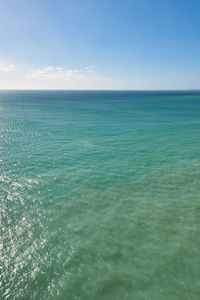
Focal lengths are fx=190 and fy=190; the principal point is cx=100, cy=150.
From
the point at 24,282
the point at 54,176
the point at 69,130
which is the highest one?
the point at 69,130

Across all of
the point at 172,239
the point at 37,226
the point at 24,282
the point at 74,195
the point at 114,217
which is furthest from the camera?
the point at 74,195

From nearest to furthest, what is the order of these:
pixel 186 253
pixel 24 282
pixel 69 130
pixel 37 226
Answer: pixel 24 282
pixel 186 253
pixel 37 226
pixel 69 130

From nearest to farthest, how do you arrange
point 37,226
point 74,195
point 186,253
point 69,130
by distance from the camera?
point 186,253 < point 37,226 < point 74,195 < point 69,130

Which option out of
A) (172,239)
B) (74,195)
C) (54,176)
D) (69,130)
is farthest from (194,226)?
(69,130)

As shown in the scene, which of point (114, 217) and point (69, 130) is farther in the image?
point (69, 130)

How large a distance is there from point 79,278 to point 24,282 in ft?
12.2

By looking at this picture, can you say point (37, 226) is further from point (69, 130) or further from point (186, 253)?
point (69, 130)

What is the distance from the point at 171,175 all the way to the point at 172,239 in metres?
12.6

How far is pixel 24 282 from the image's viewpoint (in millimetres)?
12922

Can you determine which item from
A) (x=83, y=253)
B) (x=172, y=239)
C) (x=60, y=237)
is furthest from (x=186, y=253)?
(x=60, y=237)

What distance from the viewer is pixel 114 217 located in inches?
762

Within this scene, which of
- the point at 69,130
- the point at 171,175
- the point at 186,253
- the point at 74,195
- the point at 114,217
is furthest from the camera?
the point at 69,130

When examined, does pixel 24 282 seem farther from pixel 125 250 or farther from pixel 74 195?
pixel 74 195

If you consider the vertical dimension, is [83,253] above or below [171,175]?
below
